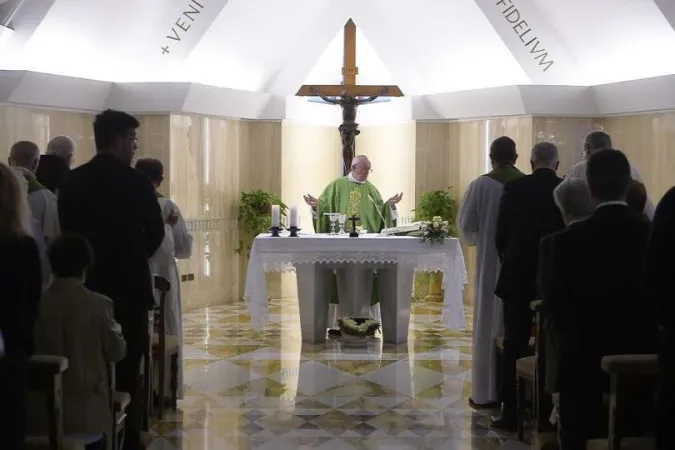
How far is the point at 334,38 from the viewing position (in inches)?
517

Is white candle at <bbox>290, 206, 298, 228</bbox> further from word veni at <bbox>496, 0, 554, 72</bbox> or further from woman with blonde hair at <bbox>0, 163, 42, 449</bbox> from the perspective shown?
woman with blonde hair at <bbox>0, 163, 42, 449</bbox>

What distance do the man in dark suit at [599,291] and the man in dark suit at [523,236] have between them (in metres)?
1.61

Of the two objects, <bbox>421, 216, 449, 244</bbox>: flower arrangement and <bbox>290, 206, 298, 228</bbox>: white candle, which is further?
<bbox>290, 206, 298, 228</bbox>: white candle

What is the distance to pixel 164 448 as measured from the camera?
5473 mm

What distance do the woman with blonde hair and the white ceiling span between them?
6794mm

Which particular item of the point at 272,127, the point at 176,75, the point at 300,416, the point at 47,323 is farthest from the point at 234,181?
the point at 47,323

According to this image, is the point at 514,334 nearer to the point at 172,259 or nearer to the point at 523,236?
the point at 523,236

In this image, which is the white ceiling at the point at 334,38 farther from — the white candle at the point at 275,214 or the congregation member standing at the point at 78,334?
the congregation member standing at the point at 78,334

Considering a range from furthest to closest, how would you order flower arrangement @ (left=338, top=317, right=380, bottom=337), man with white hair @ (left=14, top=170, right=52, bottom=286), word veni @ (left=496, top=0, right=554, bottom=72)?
word veni @ (left=496, top=0, right=554, bottom=72), flower arrangement @ (left=338, top=317, right=380, bottom=337), man with white hair @ (left=14, top=170, right=52, bottom=286)

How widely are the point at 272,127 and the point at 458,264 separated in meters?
4.93

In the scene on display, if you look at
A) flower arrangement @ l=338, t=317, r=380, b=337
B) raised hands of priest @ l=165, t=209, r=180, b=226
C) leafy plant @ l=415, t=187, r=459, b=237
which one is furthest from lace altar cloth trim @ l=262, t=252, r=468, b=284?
leafy plant @ l=415, t=187, r=459, b=237

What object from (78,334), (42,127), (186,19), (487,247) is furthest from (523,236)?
(42,127)

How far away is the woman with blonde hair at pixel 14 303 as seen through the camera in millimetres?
3229

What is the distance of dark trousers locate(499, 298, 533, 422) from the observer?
5.53 meters
